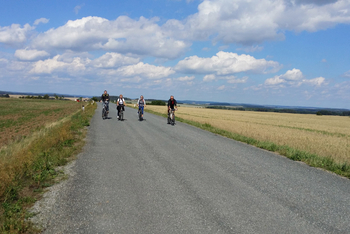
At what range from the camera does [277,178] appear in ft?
21.3

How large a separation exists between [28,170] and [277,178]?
587 cm

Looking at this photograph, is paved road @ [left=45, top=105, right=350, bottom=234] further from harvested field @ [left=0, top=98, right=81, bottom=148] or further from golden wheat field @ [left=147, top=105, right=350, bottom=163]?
harvested field @ [left=0, top=98, right=81, bottom=148]

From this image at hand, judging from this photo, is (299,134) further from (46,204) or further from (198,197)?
(46,204)

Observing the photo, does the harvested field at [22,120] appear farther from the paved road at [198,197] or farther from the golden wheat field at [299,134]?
the golden wheat field at [299,134]

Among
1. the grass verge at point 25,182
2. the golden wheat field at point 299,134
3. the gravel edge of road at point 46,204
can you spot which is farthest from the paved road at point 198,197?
the golden wheat field at point 299,134

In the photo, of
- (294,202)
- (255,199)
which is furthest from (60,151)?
(294,202)

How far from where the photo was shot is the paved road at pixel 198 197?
3.98m

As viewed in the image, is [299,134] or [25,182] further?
[299,134]

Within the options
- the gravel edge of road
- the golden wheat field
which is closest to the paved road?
the gravel edge of road

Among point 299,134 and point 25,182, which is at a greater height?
point 25,182

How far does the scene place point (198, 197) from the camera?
16.5 ft

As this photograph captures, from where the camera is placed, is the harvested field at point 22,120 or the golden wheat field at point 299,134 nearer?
the golden wheat field at point 299,134

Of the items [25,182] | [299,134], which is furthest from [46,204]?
[299,134]

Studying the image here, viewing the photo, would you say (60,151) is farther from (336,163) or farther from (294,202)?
(336,163)
